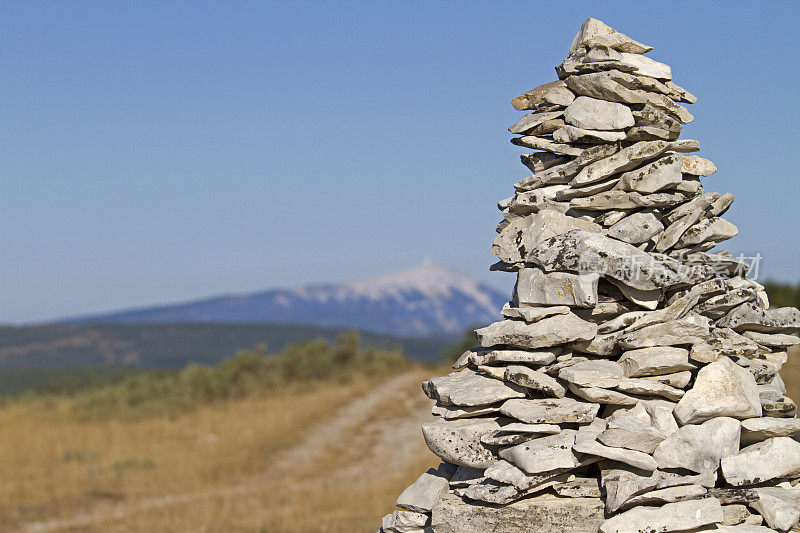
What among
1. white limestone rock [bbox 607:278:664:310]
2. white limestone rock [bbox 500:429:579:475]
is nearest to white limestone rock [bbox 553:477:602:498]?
white limestone rock [bbox 500:429:579:475]

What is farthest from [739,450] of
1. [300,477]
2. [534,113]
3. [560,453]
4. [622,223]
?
[300,477]

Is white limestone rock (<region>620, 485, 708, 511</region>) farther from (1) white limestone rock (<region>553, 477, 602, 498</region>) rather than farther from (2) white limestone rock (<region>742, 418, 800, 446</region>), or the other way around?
(2) white limestone rock (<region>742, 418, 800, 446</region>)

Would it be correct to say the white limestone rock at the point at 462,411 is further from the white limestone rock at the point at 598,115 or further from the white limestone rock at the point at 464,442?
the white limestone rock at the point at 598,115

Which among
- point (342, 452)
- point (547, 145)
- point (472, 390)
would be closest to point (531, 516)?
point (472, 390)

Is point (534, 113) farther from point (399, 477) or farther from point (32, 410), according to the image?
point (32, 410)

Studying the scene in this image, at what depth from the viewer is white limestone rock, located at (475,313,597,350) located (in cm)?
511

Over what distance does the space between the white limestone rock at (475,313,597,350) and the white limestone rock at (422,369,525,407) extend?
296mm

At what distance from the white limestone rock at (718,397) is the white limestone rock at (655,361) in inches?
5.6

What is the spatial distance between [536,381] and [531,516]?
0.87 metres

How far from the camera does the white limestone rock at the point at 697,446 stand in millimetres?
4816

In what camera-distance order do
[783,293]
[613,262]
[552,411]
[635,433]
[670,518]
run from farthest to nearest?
1. [783,293]
2. [613,262]
3. [552,411]
4. [635,433]
5. [670,518]

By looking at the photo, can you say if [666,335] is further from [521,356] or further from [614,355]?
[521,356]

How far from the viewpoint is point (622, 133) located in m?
5.53

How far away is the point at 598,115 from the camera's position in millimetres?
5566
